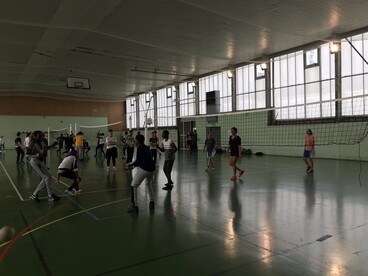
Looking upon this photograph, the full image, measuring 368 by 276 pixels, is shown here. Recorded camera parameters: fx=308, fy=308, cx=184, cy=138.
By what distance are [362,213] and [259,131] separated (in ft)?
51.9

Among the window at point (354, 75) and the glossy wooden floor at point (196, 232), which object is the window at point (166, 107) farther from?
the glossy wooden floor at point (196, 232)

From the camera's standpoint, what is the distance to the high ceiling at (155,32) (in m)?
11.9

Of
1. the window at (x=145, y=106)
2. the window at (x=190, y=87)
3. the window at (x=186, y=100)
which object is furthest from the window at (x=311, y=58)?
the window at (x=145, y=106)

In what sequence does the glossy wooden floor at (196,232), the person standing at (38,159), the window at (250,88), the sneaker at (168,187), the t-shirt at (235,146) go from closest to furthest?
the glossy wooden floor at (196,232)
the person standing at (38,159)
the sneaker at (168,187)
the t-shirt at (235,146)
the window at (250,88)

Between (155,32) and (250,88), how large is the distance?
31.9ft

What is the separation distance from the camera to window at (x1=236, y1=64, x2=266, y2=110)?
21.3 m

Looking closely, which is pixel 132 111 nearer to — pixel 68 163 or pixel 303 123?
pixel 303 123

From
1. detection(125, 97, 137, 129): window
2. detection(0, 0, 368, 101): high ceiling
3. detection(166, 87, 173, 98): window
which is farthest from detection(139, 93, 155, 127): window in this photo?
detection(0, 0, 368, 101): high ceiling

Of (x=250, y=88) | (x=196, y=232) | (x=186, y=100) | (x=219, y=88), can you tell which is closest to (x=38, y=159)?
(x=196, y=232)

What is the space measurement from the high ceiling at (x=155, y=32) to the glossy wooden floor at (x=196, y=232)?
7211 millimetres

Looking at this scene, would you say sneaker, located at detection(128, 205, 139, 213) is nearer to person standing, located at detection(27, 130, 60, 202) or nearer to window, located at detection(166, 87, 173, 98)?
person standing, located at detection(27, 130, 60, 202)

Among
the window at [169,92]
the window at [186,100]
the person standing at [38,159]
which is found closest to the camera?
the person standing at [38,159]

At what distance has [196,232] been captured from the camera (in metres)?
4.98

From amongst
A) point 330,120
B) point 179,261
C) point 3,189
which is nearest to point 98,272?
point 179,261
